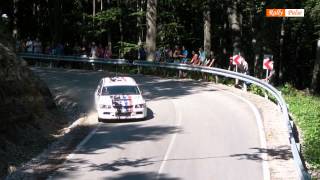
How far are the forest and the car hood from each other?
681 inches

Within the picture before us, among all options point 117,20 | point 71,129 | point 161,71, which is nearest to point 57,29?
point 117,20

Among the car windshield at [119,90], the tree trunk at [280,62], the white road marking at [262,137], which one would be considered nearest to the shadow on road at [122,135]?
the car windshield at [119,90]

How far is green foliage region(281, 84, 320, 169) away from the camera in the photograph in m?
15.0

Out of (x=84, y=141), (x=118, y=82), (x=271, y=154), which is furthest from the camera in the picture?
(x=118, y=82)

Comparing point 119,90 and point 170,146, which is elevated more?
point 119,90

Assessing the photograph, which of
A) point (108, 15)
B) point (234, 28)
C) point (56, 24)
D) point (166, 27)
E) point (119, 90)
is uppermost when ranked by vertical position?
point (108, 15)

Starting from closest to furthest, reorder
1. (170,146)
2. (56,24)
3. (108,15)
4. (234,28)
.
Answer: (170,146) → (234,28) → (108,15) → (56,24)

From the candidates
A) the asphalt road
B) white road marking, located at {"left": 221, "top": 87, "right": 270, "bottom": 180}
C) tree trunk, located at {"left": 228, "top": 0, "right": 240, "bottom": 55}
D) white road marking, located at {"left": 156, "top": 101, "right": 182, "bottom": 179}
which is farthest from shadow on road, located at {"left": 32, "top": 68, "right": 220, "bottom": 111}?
white road marking, located at {"left": 156, "top": 101, "right": 182, "bottom": 179}

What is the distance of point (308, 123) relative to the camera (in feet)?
61.8

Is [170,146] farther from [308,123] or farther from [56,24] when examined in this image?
[56,24]

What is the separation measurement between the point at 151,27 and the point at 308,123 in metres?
19.7

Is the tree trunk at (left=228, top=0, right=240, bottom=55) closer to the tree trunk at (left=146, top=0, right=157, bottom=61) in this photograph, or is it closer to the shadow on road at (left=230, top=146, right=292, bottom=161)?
the tree trunk at (left=146, top=0, right=157, bottom=61)

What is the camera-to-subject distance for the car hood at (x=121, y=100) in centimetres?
2145

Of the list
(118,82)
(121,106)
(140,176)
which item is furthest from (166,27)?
(140,176)
